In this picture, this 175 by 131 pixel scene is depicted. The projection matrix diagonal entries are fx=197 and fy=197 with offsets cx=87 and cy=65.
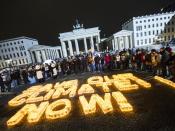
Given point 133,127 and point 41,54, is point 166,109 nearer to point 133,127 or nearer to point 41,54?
point 133,127

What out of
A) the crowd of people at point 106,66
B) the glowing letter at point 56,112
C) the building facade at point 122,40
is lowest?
the glowing letter at point 56,112

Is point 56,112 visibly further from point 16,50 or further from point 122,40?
point 16,50

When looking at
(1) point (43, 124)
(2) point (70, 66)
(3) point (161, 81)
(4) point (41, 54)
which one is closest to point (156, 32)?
(4) point (41, 54)

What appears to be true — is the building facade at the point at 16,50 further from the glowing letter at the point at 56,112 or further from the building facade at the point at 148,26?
the glowing letter at the point at 56,112

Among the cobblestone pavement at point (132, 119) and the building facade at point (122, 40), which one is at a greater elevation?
the building facade at point (122, 40)

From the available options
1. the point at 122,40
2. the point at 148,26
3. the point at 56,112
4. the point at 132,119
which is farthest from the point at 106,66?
the point at 148,26

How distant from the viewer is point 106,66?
23062mm

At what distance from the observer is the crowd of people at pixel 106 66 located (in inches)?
566

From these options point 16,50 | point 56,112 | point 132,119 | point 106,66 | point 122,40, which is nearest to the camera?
point 132,119

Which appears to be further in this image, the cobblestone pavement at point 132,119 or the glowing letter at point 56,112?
the glowing letter at point 56,112

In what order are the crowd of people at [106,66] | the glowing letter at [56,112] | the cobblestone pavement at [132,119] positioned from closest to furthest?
the cobblestone pavement at [132,119], the glowing letter at [56,112], the crowd of people at [106,66]

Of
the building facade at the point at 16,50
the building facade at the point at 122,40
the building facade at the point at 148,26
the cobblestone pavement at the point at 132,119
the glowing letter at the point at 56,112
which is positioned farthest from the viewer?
the building facade at the point at 16,50

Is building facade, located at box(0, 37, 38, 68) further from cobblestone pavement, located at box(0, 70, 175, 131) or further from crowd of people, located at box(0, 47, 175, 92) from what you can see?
cobblestone pavement, located at box(0, 70, 175, 131)

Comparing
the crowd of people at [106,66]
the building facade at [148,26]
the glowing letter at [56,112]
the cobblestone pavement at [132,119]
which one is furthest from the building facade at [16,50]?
the cobblestone pavement at [132,119]
